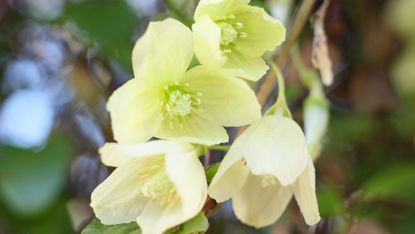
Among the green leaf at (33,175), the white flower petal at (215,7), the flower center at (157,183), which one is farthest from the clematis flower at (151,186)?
the green leaf at (33,175)

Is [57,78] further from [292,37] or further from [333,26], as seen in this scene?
[292,37]

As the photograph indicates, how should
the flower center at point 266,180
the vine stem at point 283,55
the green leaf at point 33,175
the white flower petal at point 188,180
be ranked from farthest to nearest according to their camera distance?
the green leaf at point 33,175, the vine stem at point 283,55, the flower center at point 266,180, the white flower petal at point 188,180

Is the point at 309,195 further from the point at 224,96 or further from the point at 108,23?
the point at 108,23

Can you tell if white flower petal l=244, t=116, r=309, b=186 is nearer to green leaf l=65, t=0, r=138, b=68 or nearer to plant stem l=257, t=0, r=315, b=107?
plant stem l=257, t=0, r=315, b=107

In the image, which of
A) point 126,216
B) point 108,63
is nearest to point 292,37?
point 126,216

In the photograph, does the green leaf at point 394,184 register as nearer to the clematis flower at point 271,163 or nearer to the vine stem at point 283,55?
the vine stem at point 283,55

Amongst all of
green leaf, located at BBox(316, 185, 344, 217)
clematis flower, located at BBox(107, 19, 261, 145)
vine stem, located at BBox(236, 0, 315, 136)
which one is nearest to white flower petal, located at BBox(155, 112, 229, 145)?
clematis flower, located at BBox(107, 19, 261, 145)

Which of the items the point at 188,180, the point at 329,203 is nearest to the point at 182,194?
the point at 188,180
